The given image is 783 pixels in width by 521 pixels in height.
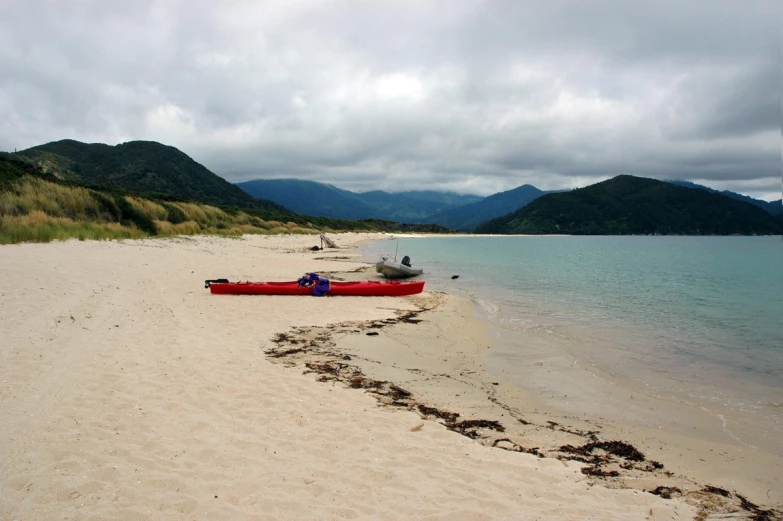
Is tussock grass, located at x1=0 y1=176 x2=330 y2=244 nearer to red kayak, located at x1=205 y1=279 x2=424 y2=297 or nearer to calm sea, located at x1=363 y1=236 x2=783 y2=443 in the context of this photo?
red kayak, located at x1=205 y1=279 x2=424 y2=297

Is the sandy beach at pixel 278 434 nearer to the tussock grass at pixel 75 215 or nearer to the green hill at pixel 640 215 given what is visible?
the tussock grass at pixel 75 215

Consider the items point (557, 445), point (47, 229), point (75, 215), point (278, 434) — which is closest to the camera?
point (278, 434)

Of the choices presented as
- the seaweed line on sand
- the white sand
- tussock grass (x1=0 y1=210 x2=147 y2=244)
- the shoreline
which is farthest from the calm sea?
tussock grass (x1=0 y1=210 x2=147 y2=244)

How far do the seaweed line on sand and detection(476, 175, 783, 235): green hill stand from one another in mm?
165527

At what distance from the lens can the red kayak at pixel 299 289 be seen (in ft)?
39.6

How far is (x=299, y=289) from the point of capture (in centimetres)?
1275

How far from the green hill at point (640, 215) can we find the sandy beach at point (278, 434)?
165662 mm

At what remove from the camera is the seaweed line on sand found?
3.74 meters

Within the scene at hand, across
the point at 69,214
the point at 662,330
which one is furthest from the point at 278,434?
the point at 69,214

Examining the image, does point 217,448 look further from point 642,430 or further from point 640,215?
point 640,215

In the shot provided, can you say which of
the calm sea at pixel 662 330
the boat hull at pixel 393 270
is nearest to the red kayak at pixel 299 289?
the calm sea at pixel 662 330

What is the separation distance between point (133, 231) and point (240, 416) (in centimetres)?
2146

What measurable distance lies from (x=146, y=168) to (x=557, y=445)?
96.1 meters

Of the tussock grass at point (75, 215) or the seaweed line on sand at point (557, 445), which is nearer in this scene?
the seaweed line on sand at point (557, 445)
